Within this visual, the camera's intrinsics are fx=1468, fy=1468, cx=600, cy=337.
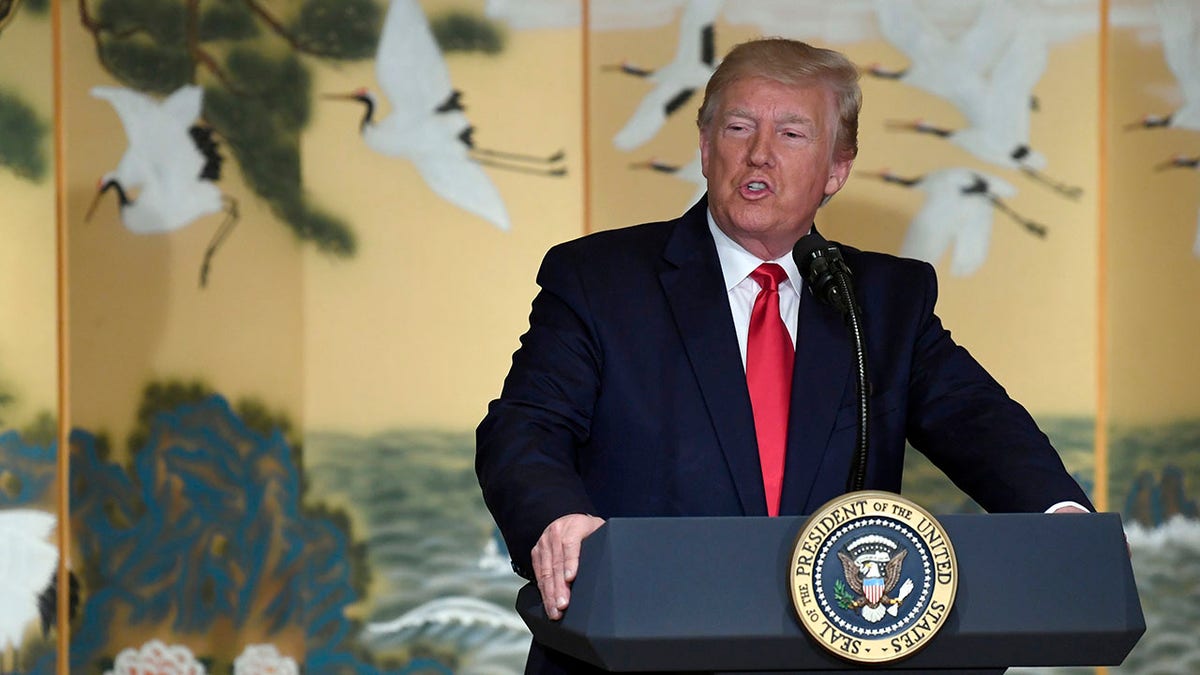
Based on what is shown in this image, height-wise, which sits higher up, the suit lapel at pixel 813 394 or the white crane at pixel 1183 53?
the white crane at pixel 1183 53

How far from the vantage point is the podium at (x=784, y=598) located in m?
1.34

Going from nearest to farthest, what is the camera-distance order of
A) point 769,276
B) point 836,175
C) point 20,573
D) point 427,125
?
point 769,276 → point 836,175 → point 20,573 → point 427,125

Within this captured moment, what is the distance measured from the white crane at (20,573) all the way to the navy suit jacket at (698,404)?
2.24m

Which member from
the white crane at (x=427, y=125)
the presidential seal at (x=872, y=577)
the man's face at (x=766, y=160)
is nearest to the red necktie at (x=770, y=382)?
the man's face at (x=766, y=160)

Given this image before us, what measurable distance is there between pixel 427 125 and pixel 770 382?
2100 mm

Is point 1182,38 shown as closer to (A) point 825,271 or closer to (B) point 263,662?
(A) point 825,271

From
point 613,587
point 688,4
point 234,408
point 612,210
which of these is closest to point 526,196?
point 612,210

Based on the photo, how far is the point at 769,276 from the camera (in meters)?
2.02

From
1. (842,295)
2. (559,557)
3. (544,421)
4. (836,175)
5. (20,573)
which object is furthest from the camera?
(20,573)

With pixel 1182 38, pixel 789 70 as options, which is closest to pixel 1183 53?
pixel 1182 38

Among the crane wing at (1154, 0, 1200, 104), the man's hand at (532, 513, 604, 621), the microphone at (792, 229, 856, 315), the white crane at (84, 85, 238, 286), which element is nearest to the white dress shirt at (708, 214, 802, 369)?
the microphone at (792, 229, 856, 315)

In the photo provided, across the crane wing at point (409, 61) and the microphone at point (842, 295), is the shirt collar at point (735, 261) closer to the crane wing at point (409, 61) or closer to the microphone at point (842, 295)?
the microphone at point (842, 295)

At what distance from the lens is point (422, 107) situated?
12.5 feet

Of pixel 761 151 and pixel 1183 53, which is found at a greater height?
pixel 1183 53
